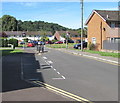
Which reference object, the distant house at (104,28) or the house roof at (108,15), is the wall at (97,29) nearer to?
the distant house at (104,28)

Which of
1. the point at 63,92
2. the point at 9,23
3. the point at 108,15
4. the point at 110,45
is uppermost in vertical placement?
the point at 9,23

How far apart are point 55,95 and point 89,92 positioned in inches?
56.7

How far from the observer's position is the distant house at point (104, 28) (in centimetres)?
3645

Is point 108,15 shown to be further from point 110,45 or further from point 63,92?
point 63,92

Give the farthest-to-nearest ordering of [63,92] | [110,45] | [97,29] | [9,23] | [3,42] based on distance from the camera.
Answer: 1. [9,23]
2. [3,42]
3. [97,29]
4. [110,45]
5. [63,92]

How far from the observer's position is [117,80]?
12.2m

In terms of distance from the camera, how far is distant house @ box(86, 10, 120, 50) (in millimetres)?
36450

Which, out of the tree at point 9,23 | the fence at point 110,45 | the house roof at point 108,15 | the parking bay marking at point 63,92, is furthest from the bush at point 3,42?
the tree at point 9,23

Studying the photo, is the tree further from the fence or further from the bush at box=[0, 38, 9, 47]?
the fence

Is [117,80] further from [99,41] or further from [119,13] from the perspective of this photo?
[119,13]

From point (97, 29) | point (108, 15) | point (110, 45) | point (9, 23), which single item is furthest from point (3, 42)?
point (9, 23)

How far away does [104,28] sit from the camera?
3869 centimetres

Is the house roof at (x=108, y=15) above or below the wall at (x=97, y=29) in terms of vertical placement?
above

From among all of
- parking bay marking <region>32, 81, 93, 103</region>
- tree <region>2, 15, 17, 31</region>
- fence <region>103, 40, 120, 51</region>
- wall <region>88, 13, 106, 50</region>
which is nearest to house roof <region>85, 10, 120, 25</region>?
wall <region>88, 13, 106, 50</region>
